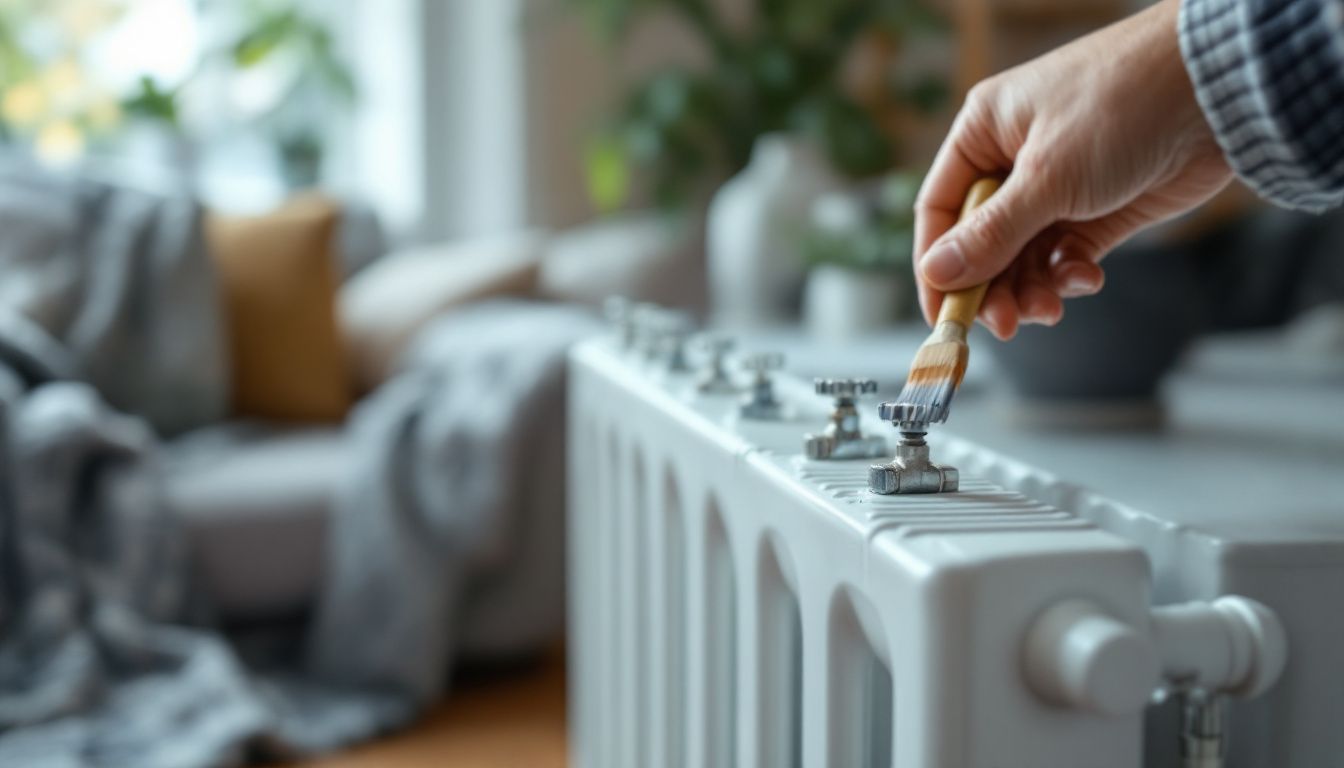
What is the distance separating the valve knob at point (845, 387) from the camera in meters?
0.52

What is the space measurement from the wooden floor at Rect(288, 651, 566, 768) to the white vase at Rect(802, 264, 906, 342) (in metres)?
0.57

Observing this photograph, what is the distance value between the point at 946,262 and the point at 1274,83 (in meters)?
0.12

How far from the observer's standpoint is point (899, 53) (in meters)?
2.84

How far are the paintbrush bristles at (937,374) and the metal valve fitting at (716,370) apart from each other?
219mm

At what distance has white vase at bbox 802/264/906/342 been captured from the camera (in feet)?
5.42

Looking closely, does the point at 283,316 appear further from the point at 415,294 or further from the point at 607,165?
the point at 607,165

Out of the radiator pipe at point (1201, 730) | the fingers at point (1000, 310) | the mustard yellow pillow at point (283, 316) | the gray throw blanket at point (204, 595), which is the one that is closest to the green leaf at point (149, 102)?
the mustard yellow pillow at point (283, 316)

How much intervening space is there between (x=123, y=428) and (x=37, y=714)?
1.20 ft

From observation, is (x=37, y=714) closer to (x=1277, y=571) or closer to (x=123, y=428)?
(x=123, y=428)

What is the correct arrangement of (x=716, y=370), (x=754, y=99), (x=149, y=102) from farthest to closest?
(x=754, y=99), (x=149, y=102), (x=716, y=370)

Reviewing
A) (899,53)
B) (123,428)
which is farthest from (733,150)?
(123,428)

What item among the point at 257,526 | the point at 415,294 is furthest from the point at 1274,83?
the point at 415,294

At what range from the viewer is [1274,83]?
1.47 ft

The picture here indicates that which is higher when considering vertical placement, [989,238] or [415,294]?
[989,238]
